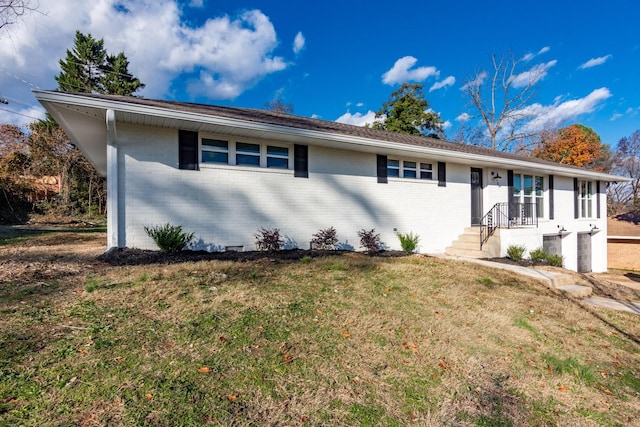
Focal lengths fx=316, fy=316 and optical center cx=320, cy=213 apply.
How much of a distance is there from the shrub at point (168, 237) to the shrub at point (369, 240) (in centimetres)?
468

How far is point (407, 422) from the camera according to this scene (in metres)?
2.15

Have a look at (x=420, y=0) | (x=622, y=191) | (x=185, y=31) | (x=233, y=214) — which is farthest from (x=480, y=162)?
Result: (x=622, y=191)

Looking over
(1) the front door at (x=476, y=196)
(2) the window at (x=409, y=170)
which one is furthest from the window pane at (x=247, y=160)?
(1) the front door at (x=476, y=196)

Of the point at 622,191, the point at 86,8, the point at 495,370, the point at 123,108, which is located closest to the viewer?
the point at 495,370

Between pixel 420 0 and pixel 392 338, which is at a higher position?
pixel 420 0

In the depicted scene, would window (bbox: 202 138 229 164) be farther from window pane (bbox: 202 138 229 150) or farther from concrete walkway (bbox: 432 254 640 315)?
concrete walkway (bbox: 432 254 640 315)

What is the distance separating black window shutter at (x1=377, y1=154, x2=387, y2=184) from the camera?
9.52m

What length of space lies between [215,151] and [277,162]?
154 centimetres

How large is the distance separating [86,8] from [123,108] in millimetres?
3806

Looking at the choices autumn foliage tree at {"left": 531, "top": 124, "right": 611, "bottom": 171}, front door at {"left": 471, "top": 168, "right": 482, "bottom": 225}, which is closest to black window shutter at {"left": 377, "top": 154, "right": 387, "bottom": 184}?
front door at {"left": 471, "top": 168, "right": 482, "bottom": 225}

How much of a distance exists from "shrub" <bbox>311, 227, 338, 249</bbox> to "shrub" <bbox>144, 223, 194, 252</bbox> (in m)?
3.20

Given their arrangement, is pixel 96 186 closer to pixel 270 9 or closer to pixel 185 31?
pixel 185 31

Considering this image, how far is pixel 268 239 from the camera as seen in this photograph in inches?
298

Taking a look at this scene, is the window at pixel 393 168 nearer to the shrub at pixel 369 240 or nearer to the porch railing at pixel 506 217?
the shrub at pixel 369 240
